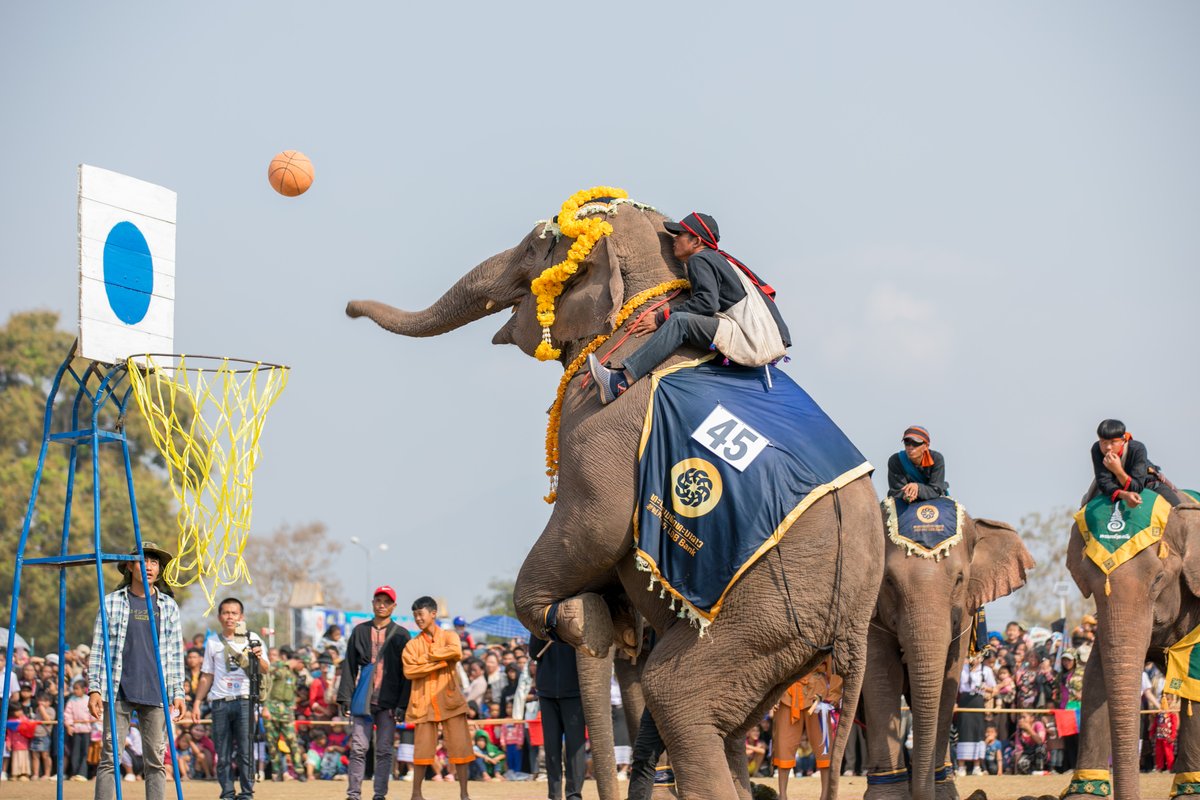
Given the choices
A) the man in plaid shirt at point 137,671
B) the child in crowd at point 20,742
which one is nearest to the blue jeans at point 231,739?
the man in plaid shirt at point 137,671

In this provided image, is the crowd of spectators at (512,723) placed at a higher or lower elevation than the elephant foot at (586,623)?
lower

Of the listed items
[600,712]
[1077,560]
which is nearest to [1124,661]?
[1077,560]

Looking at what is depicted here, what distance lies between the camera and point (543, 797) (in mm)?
15914

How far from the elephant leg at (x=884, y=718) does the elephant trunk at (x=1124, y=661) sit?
152cm

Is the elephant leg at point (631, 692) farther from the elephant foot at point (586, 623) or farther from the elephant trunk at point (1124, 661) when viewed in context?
the elephant foot at point (586, 623)

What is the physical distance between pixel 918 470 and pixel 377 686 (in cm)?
612

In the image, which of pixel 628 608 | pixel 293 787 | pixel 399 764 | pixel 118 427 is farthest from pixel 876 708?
pixel 399 764

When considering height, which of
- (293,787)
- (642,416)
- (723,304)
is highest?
(723,304)

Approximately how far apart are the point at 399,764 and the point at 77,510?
29.7 metres

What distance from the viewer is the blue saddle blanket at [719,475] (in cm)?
661

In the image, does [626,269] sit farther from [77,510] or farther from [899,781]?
[77,510]

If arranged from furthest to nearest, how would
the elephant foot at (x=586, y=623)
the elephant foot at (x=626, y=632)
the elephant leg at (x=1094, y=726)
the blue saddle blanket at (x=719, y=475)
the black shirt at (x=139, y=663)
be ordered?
the black shirt at (x=139, y=663) → the elephant leg at (x=1094, y=726) → the elephant foot at (x=626, y=632) → the elephant foot at (x=586, y=623) → the blue saddle blanket at (x=719, y=475)

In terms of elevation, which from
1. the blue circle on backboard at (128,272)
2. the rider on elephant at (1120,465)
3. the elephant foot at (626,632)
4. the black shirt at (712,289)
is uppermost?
the blue circle on backboard at (128,272)

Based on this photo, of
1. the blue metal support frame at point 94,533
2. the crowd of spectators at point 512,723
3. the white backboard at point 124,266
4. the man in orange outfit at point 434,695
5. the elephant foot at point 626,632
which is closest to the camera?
the elephant foot at point 626,632
